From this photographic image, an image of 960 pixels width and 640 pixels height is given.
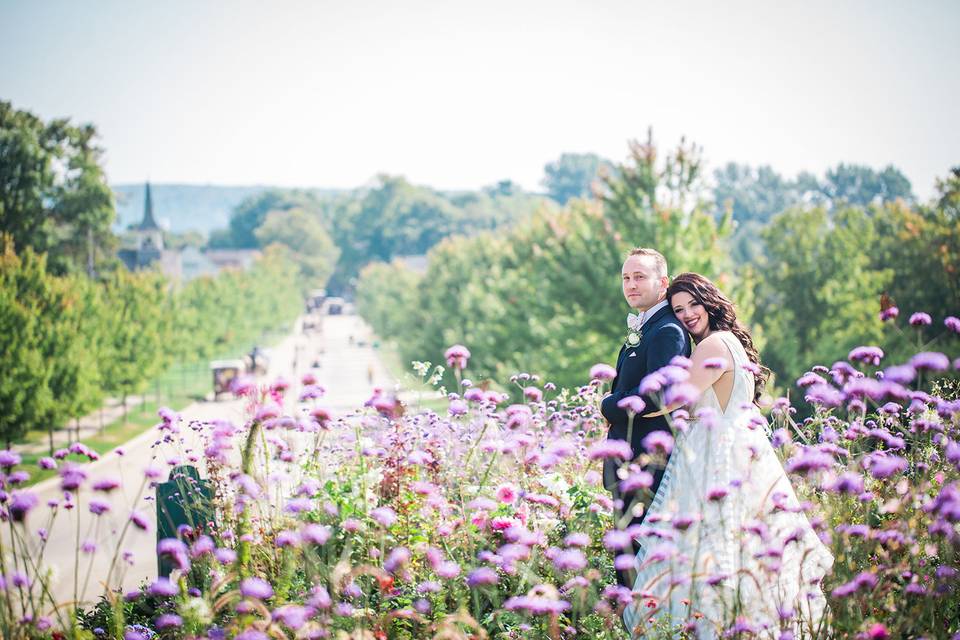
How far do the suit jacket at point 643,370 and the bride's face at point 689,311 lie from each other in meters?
0.11

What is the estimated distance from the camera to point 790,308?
1070 inches

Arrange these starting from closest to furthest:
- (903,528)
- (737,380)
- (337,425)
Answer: (903,528) → (737,380) → (337,425)

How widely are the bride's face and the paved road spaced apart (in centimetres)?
204

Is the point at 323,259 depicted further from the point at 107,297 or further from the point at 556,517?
the point at 556,517

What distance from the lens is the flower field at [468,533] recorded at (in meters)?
2.75

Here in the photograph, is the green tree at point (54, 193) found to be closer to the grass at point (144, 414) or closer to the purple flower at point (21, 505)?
the grass at point (144, 414)

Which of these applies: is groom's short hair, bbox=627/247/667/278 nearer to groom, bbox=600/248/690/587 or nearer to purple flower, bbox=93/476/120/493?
groom, bbox=600/248/690/587

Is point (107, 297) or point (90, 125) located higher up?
point (90, 125)

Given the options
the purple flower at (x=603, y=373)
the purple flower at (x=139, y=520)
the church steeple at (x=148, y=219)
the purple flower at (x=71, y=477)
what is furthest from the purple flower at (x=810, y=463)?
the church steeple at (x=148, y=219)

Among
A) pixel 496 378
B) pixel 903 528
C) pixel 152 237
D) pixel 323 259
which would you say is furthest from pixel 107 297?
pixel 323 259

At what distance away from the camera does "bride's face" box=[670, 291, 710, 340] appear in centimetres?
421

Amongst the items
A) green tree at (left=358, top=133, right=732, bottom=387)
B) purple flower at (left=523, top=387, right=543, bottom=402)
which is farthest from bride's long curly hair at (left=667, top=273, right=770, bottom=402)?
green tree at (left=358, top=133, right=732, bottom=387)

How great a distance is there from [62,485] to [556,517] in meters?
2.38

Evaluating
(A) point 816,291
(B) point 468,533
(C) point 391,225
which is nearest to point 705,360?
(B) point 468,533
